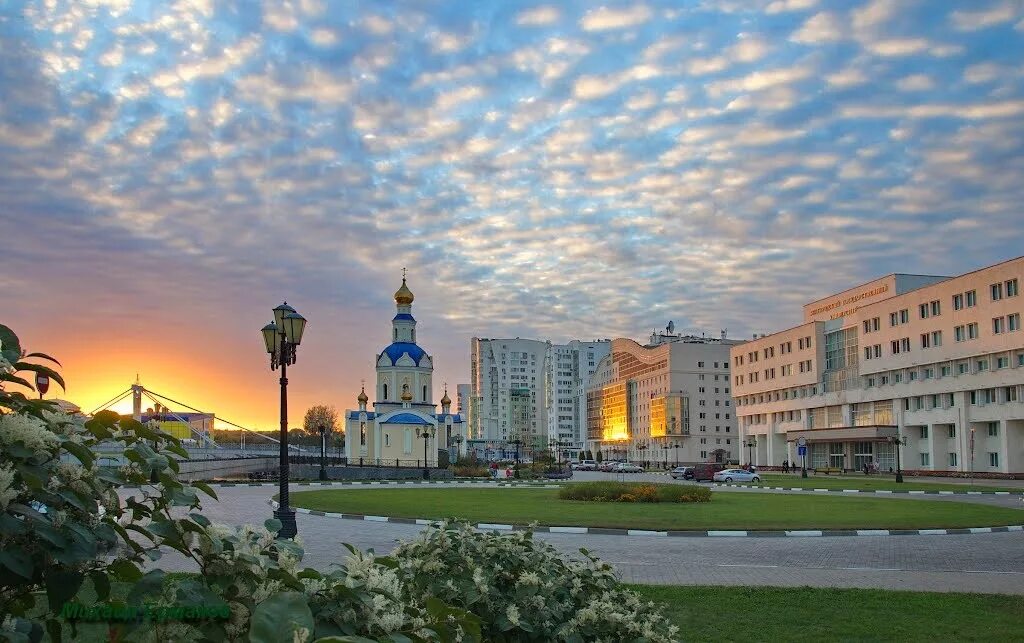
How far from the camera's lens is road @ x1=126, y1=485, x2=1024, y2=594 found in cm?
1253

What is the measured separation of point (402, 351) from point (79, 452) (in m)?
75.3

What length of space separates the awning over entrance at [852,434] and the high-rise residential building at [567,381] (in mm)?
102162

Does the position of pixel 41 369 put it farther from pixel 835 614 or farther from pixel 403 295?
pixel 403 295

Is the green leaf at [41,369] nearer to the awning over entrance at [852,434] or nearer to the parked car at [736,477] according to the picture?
the parked car at [736,477]

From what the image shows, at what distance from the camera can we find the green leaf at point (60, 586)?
246 cm

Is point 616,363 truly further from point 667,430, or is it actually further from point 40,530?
point 40,530

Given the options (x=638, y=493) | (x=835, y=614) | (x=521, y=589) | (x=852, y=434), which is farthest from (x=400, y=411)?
(x=521, y=589)

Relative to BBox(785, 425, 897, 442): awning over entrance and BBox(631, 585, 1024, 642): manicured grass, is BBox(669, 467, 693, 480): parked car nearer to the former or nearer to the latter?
BBox(785, 425, 897, 442): awning over entrance

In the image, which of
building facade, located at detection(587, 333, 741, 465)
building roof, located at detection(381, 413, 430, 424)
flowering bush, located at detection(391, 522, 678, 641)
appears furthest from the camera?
building facade, located at detection(587, 333, 741, 465)

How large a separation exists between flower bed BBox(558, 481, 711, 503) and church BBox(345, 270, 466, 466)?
43321 millimetres

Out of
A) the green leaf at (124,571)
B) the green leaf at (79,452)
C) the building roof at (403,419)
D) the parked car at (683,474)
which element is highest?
the green leaf at (79,452)

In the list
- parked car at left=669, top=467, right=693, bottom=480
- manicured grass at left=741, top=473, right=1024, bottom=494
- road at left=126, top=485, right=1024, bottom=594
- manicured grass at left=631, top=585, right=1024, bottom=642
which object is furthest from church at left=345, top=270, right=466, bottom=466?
manicured grass at left=631, top=585, right=1024, bottom=642

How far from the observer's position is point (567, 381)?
187250 millimetres

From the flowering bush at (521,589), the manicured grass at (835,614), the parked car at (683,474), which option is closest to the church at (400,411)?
the parked car at (683,474)
